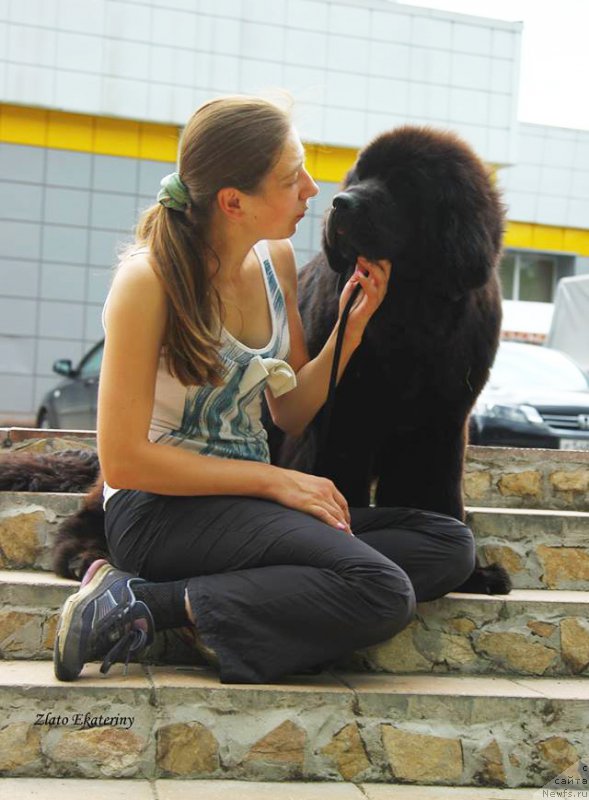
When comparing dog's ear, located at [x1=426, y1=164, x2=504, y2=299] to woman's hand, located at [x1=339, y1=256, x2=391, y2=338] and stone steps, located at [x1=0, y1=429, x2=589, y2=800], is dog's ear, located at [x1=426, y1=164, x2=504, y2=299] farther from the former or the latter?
stone steps, located at [x1=0, y1=429, x2=589, y2=800]

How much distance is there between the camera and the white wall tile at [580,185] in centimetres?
1652

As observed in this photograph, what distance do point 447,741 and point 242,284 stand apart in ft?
3.92

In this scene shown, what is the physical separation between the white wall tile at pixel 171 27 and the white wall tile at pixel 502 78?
3.34m

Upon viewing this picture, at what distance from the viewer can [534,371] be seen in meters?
8.90

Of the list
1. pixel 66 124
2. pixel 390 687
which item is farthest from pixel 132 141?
pixel 390 687

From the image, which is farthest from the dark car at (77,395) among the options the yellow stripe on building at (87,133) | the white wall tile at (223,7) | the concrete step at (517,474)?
the concrete step at (517,474)

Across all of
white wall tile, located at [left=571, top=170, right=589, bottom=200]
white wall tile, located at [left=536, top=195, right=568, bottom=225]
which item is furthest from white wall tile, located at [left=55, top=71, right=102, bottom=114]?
white wall tile, located at [left=571, top=170, right=589, bottom=200]

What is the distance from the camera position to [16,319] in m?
11.3

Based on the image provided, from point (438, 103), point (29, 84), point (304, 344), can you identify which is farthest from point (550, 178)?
point (304, 344)

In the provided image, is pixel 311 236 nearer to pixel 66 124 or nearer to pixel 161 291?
pixel 66 124

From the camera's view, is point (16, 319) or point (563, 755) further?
point (16, 319)

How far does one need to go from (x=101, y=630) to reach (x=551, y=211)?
14862 mm

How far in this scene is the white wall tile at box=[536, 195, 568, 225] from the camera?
16.3m

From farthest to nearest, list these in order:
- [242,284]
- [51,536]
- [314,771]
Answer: [51,536]
[242,284]
[314,771]
